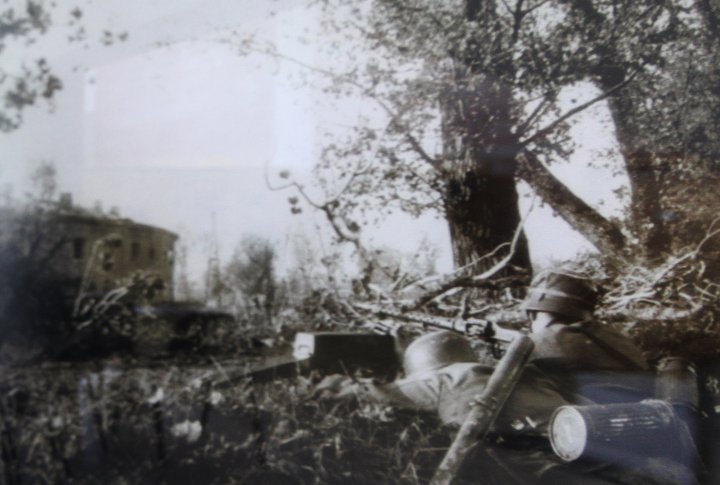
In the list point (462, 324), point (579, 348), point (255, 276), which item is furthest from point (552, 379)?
point (255, 276)

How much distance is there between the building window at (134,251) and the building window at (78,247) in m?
0.16

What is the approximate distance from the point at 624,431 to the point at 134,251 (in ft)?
4.11

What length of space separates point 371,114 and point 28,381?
127cm

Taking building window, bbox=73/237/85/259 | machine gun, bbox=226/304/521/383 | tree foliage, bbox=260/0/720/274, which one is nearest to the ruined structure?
building window, bbox=73/237/85/259

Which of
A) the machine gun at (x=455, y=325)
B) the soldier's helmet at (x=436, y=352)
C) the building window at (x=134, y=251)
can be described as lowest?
the soldier's helmet at (x=436, y=352)

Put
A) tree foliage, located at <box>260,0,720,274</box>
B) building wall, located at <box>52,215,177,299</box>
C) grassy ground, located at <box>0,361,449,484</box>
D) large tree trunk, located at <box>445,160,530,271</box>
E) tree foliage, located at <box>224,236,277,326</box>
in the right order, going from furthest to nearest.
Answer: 1. building wall, located at <box>52,215,177,299</box>
2. tree foliage, located at <box>224,236,277,326</box>
3. grassy ground, located at <box>0,361,449,484</box>
4. large tree trunk, located at <box>445,160,530,271</box>
5. tree foliage, located at <box>260,0,720,274</box>

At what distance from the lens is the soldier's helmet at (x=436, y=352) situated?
1.37 m

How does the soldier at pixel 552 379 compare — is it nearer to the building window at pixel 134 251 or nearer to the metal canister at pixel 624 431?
the metal canister at pixel 624 431

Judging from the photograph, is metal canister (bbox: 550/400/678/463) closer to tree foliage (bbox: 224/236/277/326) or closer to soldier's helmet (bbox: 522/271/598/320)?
soldier's helmet (bbox: 522/271/598/320)

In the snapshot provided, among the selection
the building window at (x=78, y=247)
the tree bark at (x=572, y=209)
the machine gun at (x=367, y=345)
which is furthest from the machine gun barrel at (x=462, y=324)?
the building window at (x=78, y=247)

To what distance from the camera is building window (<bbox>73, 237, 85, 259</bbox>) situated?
6.06ft

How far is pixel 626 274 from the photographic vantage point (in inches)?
48.4

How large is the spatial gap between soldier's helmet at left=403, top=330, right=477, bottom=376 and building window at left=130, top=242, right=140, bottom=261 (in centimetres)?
79

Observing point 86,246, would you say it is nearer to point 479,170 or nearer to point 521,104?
point 479,170
